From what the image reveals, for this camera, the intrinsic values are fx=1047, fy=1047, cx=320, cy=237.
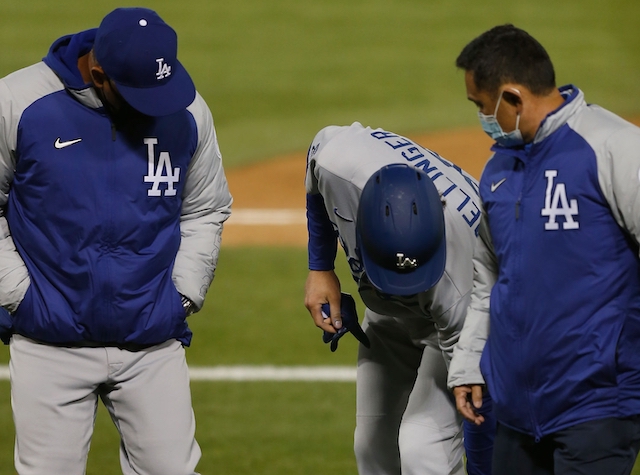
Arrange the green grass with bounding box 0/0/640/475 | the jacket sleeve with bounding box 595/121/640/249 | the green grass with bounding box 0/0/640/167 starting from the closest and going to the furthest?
the jacket sleeve with bounding box 595/121/640/249, the green grass with bounding box 0/0/640/475, the green grass with bounding box 0/0/640/167

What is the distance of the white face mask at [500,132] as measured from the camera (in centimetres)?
329

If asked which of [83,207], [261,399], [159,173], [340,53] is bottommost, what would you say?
[261,399]

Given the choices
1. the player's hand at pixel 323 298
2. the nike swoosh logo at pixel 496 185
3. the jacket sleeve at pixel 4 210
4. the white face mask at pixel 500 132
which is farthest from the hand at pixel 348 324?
the jacket sleeve at pixel 4 210

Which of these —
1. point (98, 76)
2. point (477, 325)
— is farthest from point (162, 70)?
point (477, 325)

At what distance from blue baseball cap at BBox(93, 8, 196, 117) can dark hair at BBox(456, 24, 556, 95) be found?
1034 millimetres

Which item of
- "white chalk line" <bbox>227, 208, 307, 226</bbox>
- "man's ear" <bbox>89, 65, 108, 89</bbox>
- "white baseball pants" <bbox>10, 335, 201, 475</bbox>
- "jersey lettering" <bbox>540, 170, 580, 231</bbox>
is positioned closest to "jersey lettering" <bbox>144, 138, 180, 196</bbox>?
"man's ear" <bbox>89, 65, 108, 89</bbox>

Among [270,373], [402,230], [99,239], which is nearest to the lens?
[402,230]

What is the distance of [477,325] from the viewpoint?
352 centimetres

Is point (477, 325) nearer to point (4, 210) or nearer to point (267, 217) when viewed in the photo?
point (4, 210)

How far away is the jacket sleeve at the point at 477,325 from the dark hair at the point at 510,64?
47 centimetres

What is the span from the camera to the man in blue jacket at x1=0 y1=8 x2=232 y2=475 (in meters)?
3.62

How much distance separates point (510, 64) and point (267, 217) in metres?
7.80

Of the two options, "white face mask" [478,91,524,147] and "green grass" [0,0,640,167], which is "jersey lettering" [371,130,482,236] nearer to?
"white face mask" [478,91,524,147]

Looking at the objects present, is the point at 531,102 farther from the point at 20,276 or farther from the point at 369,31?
the point at 369,31
